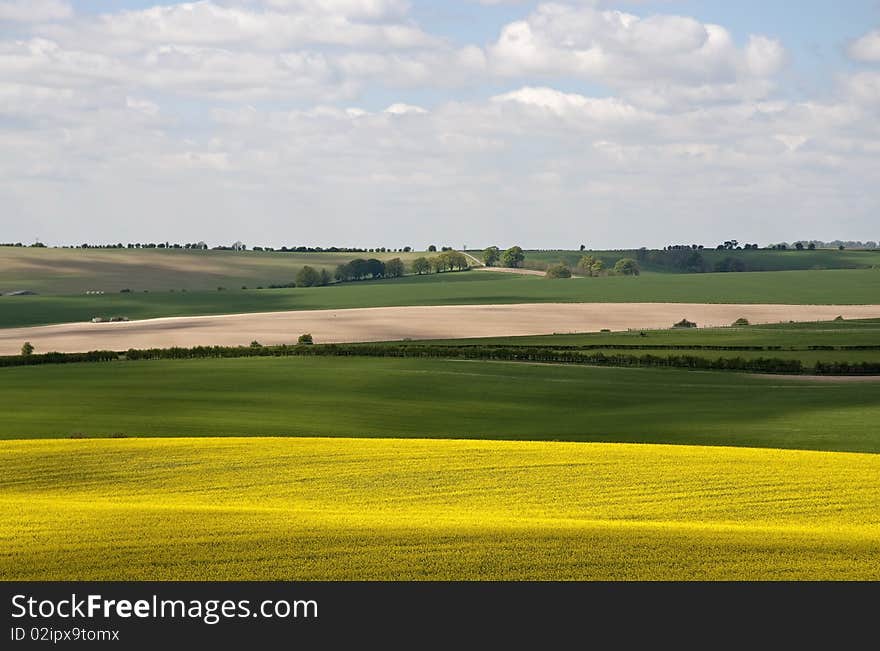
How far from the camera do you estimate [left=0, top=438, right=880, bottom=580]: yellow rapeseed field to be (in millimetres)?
13938

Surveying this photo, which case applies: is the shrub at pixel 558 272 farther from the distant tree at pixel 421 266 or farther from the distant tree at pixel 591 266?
the distant tree at pixel 421 266

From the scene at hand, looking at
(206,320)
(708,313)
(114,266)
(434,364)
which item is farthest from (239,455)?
(114,266)

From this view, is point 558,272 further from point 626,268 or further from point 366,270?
point 366,270

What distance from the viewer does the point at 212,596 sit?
12531 millimetres

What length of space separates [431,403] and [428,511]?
26.9 metres

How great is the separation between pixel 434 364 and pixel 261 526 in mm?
42882

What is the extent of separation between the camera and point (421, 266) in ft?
558

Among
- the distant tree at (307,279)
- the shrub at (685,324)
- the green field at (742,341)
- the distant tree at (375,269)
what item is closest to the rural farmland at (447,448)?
the green field at (742,341)

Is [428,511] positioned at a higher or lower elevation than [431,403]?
higher

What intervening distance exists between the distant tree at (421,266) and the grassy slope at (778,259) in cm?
2016

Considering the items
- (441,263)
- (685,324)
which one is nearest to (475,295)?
(685,324)

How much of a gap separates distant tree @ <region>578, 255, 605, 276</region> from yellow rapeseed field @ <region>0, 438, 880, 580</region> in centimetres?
→ 14202

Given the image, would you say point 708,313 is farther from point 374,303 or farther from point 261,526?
point 261,526

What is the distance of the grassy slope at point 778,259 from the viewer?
171 metres
